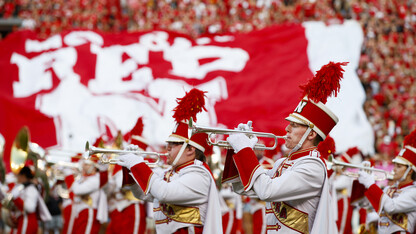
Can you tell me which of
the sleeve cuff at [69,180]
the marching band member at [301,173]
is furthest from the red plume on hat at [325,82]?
the sleeve cuff at [69,180]

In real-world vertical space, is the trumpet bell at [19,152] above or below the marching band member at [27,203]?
above

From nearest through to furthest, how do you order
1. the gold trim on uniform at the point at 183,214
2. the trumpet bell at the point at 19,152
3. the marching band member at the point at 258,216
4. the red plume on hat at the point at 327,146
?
the gold trim on uniform at the point at 183,214, the red plume on hat at the point at 327,146, the trumpet bell at the point at 19,152, the marching band member at the point at 258,216

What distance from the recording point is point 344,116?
15.3m

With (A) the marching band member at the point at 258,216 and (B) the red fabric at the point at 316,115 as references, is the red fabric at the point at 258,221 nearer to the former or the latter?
(A) the marching band member at the point at 258,216

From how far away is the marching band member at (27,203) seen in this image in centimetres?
958

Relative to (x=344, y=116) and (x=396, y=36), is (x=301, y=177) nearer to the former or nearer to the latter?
(x=344, y=116)

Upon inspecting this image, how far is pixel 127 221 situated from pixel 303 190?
5.40 meters

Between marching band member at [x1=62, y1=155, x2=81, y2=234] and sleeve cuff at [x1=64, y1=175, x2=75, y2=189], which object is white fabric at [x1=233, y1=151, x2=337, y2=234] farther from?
sleeve cuff at [x1=64, y1=175, x2=75, y2=189]

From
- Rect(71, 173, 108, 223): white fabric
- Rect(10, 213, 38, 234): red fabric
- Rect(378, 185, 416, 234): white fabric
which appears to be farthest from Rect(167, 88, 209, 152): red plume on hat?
Rect(71, 173, 108, 223): white fabric

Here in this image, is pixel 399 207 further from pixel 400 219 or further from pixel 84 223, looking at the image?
pixel 84 223

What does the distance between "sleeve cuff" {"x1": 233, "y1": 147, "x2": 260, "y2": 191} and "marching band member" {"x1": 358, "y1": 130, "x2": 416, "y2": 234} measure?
2.23 m

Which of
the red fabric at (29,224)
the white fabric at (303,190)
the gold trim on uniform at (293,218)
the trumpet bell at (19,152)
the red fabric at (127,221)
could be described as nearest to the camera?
the white fabric at (303,190)

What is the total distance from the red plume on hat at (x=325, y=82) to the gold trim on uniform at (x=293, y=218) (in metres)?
0.80

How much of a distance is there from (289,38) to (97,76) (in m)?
4.74
